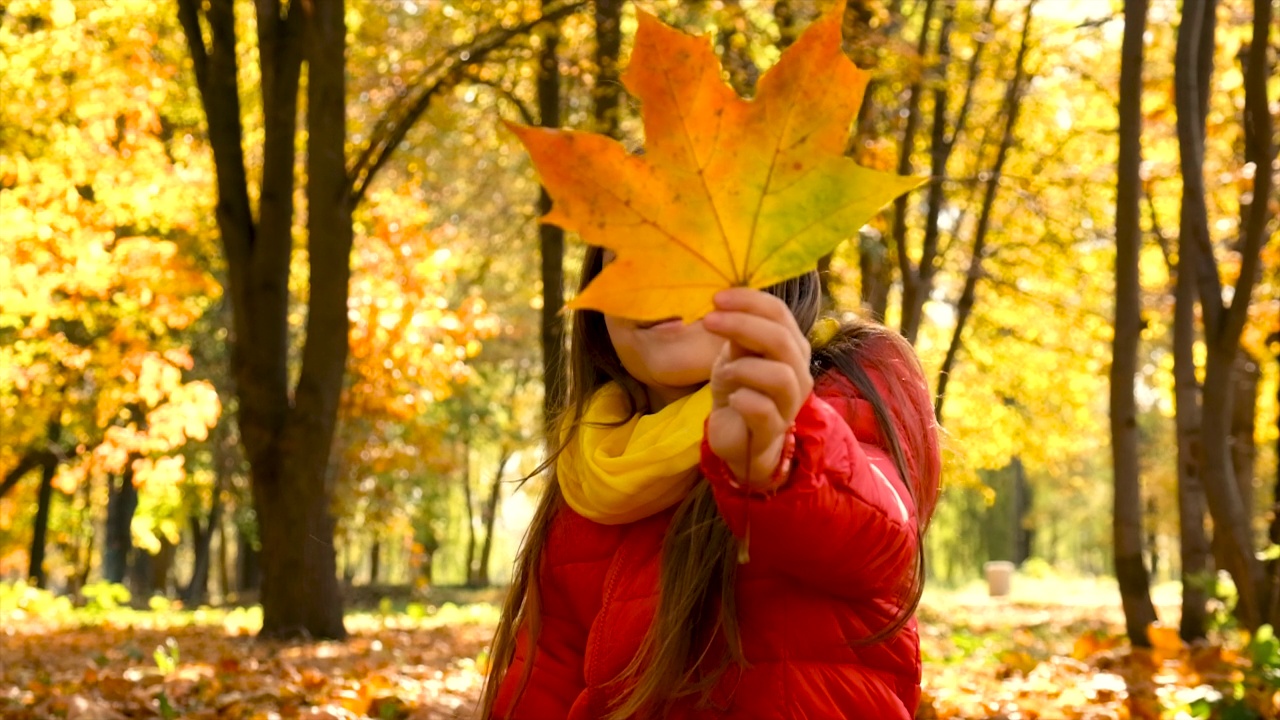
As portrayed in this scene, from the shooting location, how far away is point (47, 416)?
14.9 metres

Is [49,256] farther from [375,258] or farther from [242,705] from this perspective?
[242,705]

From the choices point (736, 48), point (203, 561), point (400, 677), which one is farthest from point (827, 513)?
point (203, 561)

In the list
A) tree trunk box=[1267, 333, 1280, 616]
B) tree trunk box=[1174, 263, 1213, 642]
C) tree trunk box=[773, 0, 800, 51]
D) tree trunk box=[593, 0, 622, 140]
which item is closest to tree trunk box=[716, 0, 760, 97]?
tree trunk box=[773, 0, 800, 51]

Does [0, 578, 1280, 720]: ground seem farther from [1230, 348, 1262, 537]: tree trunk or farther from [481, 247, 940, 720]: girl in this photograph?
[1230, 348, 1262, 537]: tree trunk

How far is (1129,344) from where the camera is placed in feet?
20.2

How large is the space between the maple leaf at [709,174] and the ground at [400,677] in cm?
300

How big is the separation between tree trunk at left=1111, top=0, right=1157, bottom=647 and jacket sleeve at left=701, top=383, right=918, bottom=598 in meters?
4.97

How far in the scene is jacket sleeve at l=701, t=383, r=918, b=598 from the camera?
1313 millimetres

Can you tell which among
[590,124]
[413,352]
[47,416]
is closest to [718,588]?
[590,124]

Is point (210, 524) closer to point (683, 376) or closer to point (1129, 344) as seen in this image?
point (1129, 344)

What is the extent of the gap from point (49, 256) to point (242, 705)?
6601mm

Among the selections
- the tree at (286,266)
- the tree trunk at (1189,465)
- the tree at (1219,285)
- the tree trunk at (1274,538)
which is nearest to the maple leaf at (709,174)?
the tree trunk at (1274,538)

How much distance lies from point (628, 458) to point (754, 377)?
830 millimetres

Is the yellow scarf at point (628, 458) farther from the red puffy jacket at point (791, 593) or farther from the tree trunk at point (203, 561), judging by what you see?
the tree trunk at point (203, 561)
